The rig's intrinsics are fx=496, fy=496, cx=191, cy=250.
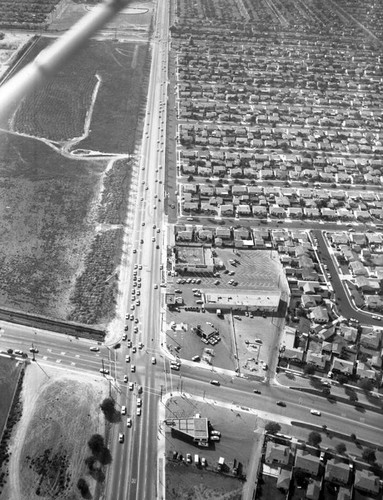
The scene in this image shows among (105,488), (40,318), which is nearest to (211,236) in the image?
(40,318)

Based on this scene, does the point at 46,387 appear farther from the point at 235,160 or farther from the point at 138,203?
the point at 235,160

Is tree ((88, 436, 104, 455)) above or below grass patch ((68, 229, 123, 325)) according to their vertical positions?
below

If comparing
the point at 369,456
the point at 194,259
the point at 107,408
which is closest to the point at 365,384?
the point at 369,456

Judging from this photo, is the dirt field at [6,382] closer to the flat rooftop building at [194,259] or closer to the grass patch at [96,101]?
the flat rooftop building at [194,259]

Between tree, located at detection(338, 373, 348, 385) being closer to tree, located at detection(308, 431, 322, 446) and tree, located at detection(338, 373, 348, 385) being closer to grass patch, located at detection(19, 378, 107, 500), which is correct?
tree, located at detection(308, 431, 322, 446)

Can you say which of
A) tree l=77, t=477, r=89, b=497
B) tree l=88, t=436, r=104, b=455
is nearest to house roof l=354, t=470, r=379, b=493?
tree l=88, t=436, r=104, b=455
